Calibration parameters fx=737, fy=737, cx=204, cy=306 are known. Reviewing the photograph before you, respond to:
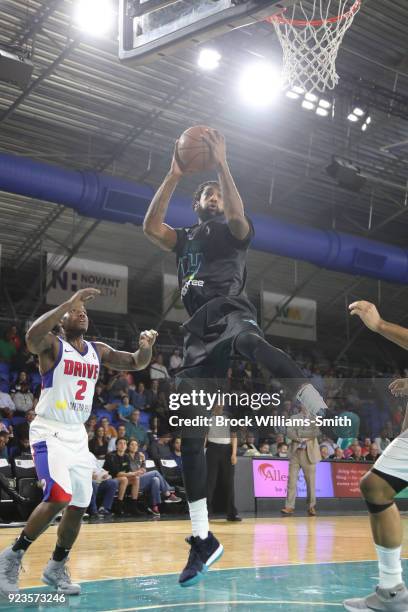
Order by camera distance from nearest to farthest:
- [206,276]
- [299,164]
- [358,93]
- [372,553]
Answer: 1. [206,276]
2. [372,553]
3. [358,93]
4. [299,164]

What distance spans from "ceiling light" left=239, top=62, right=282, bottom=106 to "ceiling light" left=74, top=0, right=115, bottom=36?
304 cm

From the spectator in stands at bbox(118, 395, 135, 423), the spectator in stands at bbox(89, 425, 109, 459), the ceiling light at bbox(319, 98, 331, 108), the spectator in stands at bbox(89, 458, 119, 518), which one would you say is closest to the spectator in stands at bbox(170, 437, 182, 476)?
the spectator in stands at bbox(118, 395, 135, 423)

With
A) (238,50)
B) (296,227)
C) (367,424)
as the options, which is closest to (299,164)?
(296,227)

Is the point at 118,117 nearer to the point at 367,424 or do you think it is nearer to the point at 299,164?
the point at 299,164

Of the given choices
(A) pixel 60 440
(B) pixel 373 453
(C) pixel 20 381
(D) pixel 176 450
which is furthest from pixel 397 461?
(B) pixel 373 453

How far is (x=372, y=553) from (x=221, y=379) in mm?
4437

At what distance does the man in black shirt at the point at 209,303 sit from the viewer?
14.9 ft

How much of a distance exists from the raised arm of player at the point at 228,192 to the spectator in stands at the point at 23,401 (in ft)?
35.0

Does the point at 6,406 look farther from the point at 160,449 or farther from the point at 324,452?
the point at 324,452

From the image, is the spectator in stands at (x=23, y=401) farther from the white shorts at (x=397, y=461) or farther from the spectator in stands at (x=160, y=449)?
the white shorts at (x=397, y=461)

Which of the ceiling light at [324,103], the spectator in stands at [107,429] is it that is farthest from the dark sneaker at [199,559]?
the ceiling light at [324,103]

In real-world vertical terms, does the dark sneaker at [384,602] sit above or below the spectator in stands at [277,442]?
below

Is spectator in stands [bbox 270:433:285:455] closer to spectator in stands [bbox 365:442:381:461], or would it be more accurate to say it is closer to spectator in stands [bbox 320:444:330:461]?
spectator in stands [bbox 320:444:330:461]

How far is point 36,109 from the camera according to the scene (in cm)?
1586
